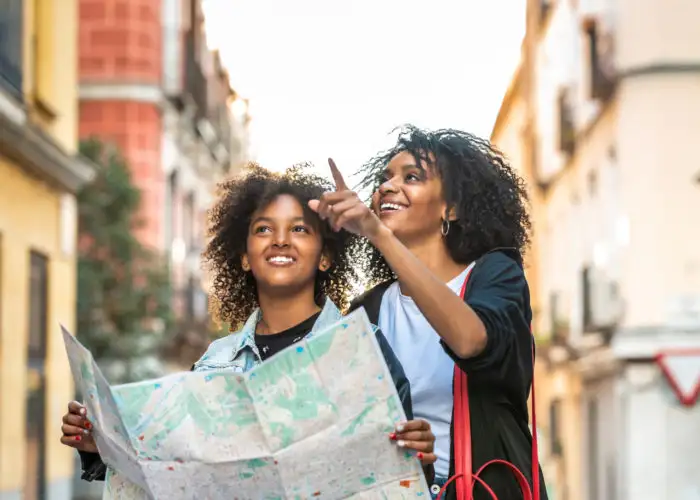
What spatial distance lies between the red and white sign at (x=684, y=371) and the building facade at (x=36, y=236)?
7.81 m

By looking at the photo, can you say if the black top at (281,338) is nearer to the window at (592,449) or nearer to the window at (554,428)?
the window at (592,449)

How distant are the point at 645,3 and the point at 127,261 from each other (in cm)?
760

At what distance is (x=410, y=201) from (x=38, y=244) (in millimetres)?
10836

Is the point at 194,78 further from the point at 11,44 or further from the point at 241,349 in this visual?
the point at 241,349

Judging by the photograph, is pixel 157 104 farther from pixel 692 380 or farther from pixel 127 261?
pixel 692 380

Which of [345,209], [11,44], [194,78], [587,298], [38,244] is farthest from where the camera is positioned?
[194,78]

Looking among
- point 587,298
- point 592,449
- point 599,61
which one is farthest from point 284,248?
point 592,449

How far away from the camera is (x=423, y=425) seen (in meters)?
3.13

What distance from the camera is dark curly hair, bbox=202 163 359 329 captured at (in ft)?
12.9

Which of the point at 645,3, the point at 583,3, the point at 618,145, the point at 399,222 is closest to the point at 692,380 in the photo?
the point at 618,145

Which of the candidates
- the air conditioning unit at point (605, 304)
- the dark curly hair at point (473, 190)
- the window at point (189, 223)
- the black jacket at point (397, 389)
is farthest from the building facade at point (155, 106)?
the black jacket at point (397, 389)

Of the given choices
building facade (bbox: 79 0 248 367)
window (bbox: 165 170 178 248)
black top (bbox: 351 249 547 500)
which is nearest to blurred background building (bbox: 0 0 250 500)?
building facade (bbox: 79 0 248 367)

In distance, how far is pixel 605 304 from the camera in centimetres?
2172

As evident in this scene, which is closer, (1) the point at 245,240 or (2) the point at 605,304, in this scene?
(1) the point at 245,240
